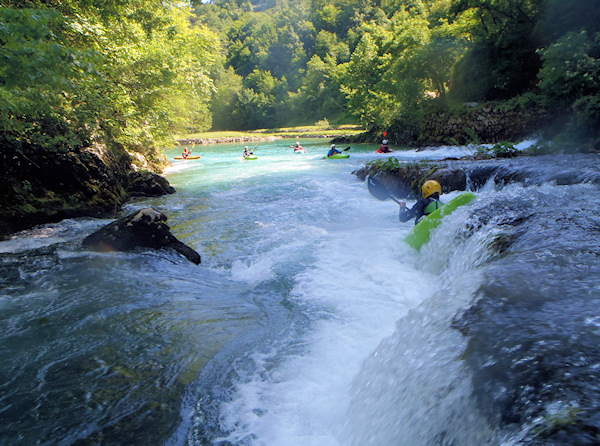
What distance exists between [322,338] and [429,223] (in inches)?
124

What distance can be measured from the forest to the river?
→ 2.73 meters

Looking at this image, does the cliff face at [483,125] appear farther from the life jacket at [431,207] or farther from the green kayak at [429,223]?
A: the green kayak at [429,223]

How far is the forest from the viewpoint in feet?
16.6

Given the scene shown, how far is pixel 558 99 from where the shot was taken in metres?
15.7

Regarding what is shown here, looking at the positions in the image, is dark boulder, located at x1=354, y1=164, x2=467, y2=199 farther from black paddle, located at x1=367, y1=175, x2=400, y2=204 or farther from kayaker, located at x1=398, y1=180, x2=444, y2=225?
kayaker, located at x1=398, y1=180, x2=444, y2=225

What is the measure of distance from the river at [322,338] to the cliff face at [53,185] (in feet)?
4.49

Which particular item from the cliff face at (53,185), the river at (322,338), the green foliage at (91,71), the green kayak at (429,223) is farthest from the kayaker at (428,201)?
the cliff face at (53,185)

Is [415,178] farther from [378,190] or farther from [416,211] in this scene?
[416,211]

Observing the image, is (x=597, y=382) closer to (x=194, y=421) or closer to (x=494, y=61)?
(x=194, y=421)

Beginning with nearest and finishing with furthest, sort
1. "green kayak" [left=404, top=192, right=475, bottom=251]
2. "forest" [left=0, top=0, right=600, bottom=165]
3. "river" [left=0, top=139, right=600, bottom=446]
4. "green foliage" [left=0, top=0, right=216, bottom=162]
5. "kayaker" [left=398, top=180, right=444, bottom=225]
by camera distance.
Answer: "river" [left=0, top=139, right=600, bottom=446], "green foliage" [left=0, top=0, right=216, bottom=162], "forest" [left=0, top=0, right=600, bottom=165], "green kayak" [left=404, top=192, right=475, bottom=251], "kayaker" [left=398, top=180, right=444, bottom=225]

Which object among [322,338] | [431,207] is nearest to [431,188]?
[431,207]

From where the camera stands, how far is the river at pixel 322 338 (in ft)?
5.98

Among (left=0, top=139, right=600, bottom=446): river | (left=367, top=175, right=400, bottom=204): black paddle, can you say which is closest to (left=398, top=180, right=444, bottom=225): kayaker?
(left=0, top=139, right=600, bottom=446): river

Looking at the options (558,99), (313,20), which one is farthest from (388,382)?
(313,20)
